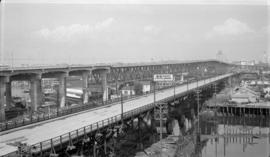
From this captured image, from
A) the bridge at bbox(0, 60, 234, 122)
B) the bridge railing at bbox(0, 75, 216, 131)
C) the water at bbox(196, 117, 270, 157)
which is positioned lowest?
the water at bbox(196, 117, 270, 157)

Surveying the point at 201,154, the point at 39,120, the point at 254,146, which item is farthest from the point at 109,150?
the point at 254,146

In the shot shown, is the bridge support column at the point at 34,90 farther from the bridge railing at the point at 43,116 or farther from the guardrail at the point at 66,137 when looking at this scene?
the guardrail at the point at 66,137

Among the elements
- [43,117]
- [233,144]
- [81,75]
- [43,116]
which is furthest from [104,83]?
[43,117]

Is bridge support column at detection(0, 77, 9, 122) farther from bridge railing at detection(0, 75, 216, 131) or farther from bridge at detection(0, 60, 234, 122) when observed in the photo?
bridge railing at detection(0, 75, 216, 131)

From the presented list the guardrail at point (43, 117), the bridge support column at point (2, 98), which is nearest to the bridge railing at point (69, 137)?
the guardrail at point (43, 117)

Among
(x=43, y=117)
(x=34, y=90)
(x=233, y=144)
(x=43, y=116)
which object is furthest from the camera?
(x=34, y=90)

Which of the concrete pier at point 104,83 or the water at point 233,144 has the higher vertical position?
the concrete pier at point 104,83

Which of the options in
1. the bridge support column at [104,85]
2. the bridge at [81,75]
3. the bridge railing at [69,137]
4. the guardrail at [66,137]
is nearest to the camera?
the guardrail at [66,137]

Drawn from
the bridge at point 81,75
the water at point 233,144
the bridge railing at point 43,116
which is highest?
the bridge at point 81,75

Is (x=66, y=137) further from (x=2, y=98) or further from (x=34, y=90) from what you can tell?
(x=34, y=90)

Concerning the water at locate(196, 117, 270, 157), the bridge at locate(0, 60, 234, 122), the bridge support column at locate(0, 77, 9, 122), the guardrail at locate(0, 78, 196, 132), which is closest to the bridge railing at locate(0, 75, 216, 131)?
the guardrail at locate(0, 78, 196, 132)

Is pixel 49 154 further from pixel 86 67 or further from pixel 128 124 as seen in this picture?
pixel 86 67

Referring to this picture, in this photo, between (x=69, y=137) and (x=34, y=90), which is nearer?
(x=69, y=137)
